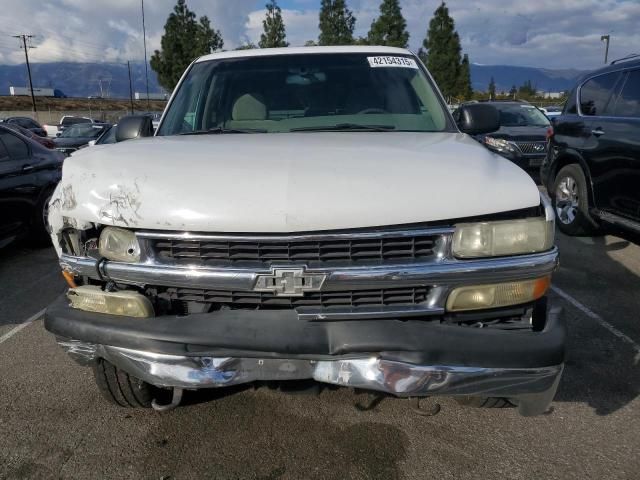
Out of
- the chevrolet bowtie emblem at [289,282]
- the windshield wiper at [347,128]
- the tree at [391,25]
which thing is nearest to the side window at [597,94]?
the windshield wiper at [347,128]

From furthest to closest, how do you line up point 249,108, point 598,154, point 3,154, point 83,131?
1. point 83,131
2. point 3,154
3. point 598,154
4. point 249,108

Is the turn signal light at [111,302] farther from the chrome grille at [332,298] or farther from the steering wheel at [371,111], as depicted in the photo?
the steering wheel at [371,111]

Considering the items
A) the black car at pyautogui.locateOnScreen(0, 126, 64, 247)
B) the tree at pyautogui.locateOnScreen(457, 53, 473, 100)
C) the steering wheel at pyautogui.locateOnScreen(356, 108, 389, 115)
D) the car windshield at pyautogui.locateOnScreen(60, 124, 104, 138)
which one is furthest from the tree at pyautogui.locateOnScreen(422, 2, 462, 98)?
the steering wheel at pyautogui.locateOnScreen(356, 108, 389, 115)

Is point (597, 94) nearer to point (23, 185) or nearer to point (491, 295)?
point (491, 295)

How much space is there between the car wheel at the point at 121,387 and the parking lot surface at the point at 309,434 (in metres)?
0.14

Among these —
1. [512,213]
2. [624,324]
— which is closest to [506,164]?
[512,213]

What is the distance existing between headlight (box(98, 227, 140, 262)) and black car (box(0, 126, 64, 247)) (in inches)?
168

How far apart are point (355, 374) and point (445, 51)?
37999 mm

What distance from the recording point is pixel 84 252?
2.38 metres

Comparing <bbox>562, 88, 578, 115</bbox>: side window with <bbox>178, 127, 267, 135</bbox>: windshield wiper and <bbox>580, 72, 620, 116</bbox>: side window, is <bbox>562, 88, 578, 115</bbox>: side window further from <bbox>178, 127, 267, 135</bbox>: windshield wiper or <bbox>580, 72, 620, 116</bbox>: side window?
<bbox>178, 127, 267, 135</bbox>: windshield wiper

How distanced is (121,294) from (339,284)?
0.90 meters

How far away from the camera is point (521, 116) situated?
1179cm

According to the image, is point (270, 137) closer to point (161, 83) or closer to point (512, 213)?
point (512, 213)

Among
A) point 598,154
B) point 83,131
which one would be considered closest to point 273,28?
point 83,131
